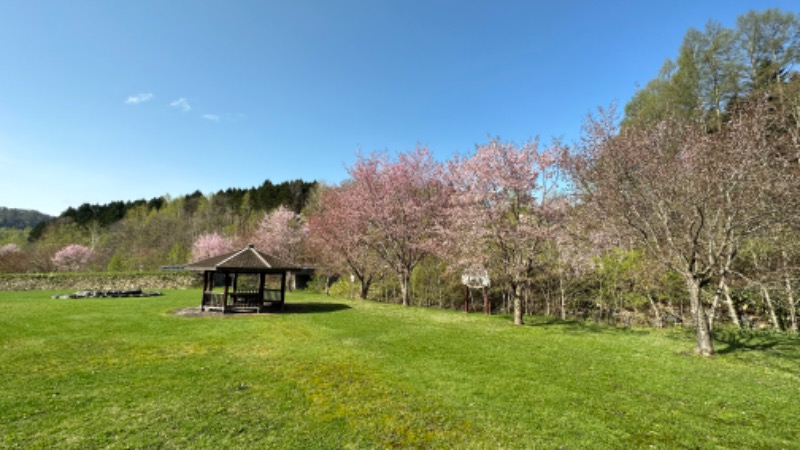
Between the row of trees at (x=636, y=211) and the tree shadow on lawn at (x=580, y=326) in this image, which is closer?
the row of trees at (x=636, y=211)

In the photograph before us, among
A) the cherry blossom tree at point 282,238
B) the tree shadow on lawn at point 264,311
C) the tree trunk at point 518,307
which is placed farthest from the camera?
the cherry blossom tree at point 282,238

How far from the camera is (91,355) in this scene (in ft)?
25.1

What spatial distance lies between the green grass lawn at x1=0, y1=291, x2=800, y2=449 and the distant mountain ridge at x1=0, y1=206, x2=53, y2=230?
369ft

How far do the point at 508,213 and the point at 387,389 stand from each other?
8940mm

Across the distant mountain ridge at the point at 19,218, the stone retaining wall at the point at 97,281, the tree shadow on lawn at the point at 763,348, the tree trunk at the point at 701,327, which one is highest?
the distant mountain ridge at the point at 19,218

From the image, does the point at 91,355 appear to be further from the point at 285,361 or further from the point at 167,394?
the point at 285,361

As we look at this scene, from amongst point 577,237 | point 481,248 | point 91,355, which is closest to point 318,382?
point 91,355

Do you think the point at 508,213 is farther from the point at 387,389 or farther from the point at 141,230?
the point at 141,230

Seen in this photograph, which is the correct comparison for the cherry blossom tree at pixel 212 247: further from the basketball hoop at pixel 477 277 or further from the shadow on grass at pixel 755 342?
the shadow on grass at pixel 755 342

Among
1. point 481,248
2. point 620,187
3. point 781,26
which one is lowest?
point 481,248

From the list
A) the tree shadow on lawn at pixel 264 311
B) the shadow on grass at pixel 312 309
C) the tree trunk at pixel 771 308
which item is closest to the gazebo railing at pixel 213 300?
the tree shadow on lawn at pixel 264 311

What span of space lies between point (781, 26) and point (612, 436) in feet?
80.5

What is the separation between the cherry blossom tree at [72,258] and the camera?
1714 inches

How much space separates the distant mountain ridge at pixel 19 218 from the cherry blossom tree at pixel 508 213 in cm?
11464
